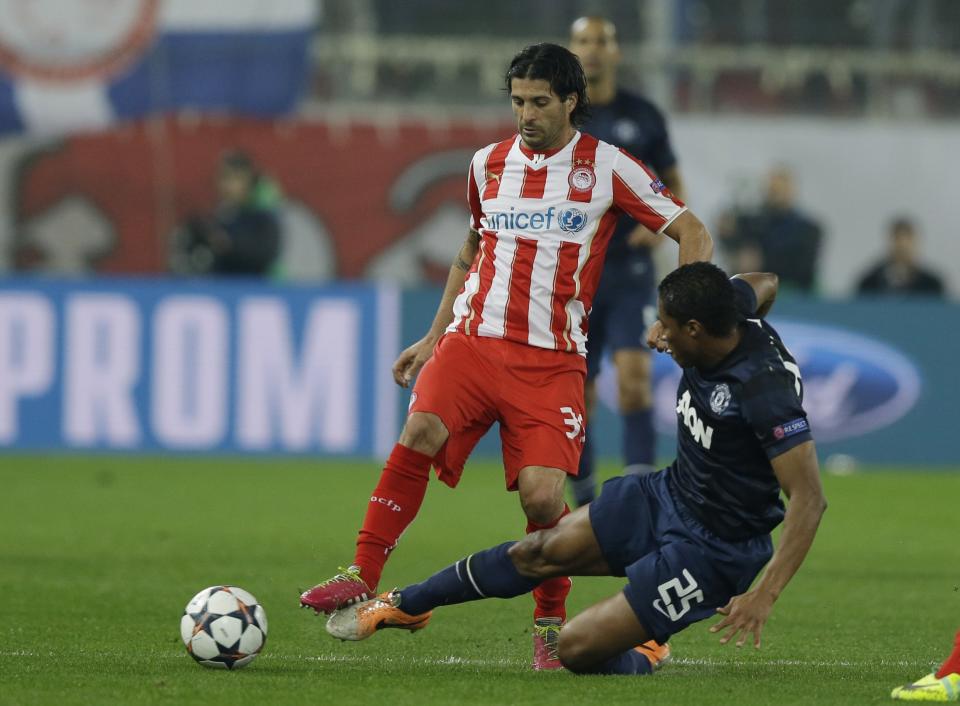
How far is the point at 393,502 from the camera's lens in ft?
20.4

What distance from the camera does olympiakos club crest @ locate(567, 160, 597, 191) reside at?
6.37 m

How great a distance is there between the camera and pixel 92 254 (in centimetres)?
1756

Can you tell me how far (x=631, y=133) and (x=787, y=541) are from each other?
3.86 metres

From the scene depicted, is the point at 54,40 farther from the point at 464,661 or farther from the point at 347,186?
the point at 464,661

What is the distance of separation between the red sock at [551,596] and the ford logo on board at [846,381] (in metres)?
7.88

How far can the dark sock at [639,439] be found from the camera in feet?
29.5

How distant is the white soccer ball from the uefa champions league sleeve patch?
1.76m

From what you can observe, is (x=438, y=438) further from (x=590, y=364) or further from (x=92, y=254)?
(x=92, y=254)

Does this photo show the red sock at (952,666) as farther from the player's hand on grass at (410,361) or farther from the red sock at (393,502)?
the player's hand on grass at (410,361)

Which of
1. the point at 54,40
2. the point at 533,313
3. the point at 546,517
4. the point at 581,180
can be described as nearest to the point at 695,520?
the point at 546,517

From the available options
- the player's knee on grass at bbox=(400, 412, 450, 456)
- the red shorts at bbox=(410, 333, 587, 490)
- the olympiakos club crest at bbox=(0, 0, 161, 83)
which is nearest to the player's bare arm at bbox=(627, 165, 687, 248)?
the red shorts at bbox=(410, 333, 587, 490)

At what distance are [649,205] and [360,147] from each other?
11.8m

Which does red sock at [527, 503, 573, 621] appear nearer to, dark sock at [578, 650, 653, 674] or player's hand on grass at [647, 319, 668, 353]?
dark sock at [578, 650, 653, 674]

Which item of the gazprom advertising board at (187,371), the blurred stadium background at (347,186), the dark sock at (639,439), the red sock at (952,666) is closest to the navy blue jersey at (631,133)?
the dark sock at (639,439)
